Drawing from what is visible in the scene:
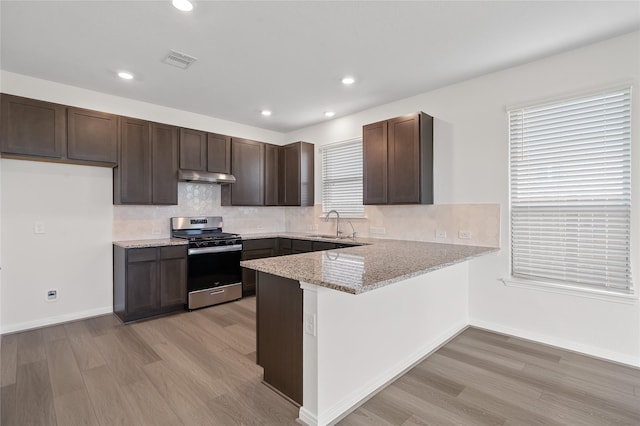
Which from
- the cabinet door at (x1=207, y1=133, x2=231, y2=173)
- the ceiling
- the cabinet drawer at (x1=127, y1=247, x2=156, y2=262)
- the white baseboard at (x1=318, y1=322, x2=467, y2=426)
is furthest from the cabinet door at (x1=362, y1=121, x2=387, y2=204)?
the cabinet drawer at (x1=127, y1=247, x2=156, y2=262)

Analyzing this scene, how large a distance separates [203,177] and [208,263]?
1.19m

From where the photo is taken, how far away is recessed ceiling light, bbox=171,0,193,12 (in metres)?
2.11

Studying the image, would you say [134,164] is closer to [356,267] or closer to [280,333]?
[280,333]

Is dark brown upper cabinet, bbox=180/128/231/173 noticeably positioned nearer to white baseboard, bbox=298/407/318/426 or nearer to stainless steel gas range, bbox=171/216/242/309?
stainless steel gas range, bbox=171/216/242/309

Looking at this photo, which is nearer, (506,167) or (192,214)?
(506,167)

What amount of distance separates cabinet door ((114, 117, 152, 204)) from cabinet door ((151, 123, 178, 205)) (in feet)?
0.23

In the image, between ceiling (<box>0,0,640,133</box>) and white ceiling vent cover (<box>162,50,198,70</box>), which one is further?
white ceiling vent cover (<box>162,50,198,70</box>)

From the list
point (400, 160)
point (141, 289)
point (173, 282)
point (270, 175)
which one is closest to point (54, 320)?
point (141, 289)

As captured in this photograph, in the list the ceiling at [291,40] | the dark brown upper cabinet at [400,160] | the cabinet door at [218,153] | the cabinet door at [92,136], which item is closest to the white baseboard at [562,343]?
the dark brown upper cabinet at [400,160]

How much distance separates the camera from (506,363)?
2586 millimetres

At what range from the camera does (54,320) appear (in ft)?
11.6

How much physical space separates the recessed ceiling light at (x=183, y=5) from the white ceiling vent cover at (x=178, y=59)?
0.69 meters

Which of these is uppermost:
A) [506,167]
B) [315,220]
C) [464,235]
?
[506,167]

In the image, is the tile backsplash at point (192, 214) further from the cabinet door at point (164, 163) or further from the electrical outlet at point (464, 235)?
the electrical outlet at point (464, 235)
